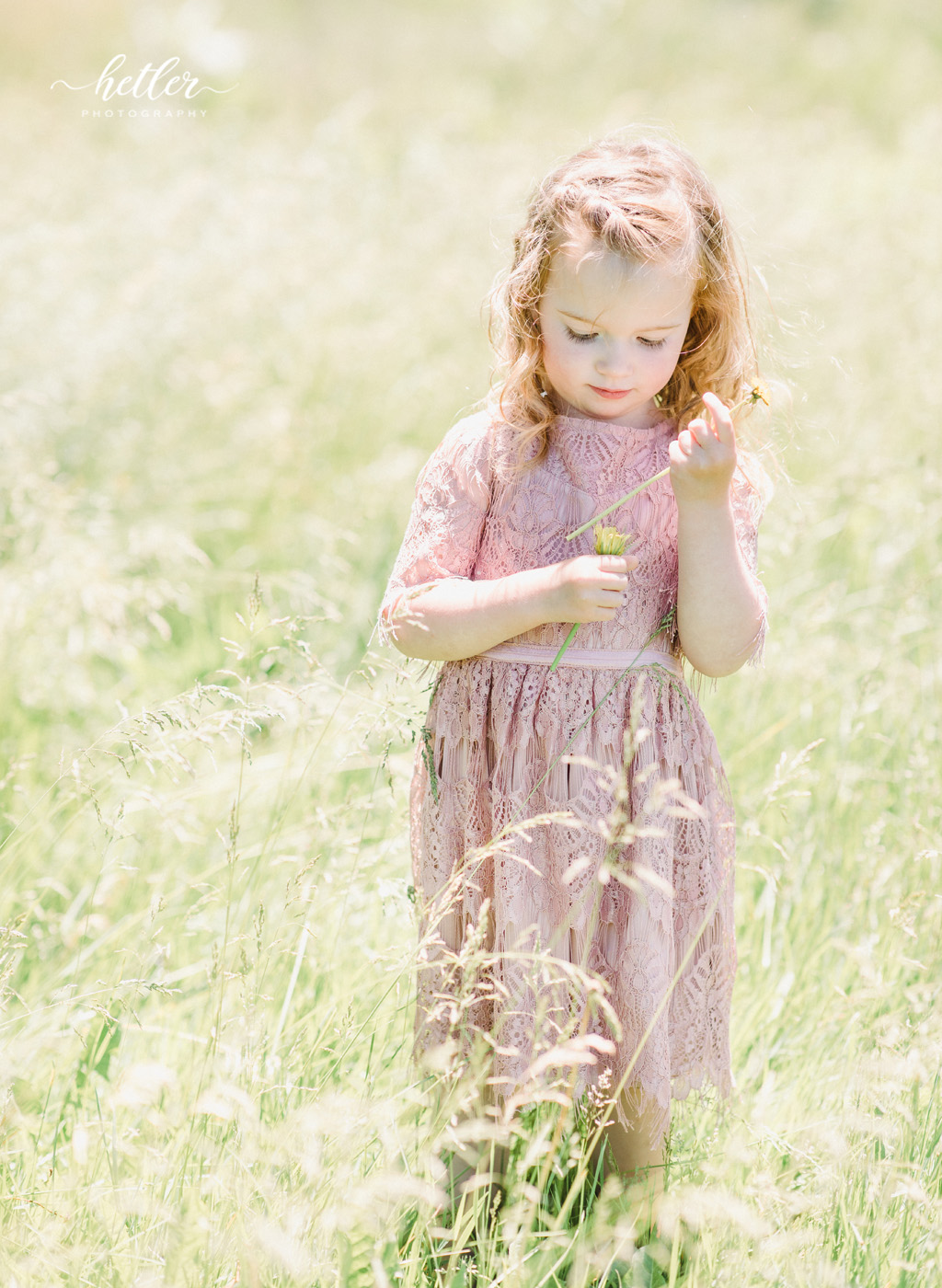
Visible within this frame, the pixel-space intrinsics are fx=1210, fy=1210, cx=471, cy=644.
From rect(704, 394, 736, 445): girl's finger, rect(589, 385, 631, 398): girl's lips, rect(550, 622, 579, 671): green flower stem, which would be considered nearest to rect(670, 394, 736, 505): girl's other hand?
rect(704, 394, 736, 445): girl's finger

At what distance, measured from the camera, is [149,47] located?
905 cm

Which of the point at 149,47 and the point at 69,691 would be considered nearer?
the point at 69,691

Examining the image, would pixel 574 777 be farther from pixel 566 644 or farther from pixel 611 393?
pixel 611 393

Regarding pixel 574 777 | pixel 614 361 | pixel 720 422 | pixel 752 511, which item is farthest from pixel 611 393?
pixel 574 777

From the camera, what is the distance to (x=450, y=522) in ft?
5.41

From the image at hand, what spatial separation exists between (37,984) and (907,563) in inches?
101

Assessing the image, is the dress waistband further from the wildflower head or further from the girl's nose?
the girl's nose

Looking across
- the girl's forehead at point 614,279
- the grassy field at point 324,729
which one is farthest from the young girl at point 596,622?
the grassy field at point 324,729

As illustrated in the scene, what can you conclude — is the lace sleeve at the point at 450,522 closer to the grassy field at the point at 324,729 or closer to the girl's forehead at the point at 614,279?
the grassy field at the point at 324,729

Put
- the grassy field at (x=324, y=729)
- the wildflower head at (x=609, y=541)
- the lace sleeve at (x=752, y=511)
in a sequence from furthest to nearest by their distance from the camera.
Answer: the lace sleeve at (x=752, y=511) → the wildflower head at (x=609, y=541) → the grassy field at (x=324, y=729)

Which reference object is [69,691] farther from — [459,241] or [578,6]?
Result: [578,6]

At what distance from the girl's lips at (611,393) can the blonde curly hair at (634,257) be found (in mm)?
89

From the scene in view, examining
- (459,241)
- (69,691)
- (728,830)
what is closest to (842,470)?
(728,830)

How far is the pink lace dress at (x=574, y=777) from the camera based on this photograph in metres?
1.59
